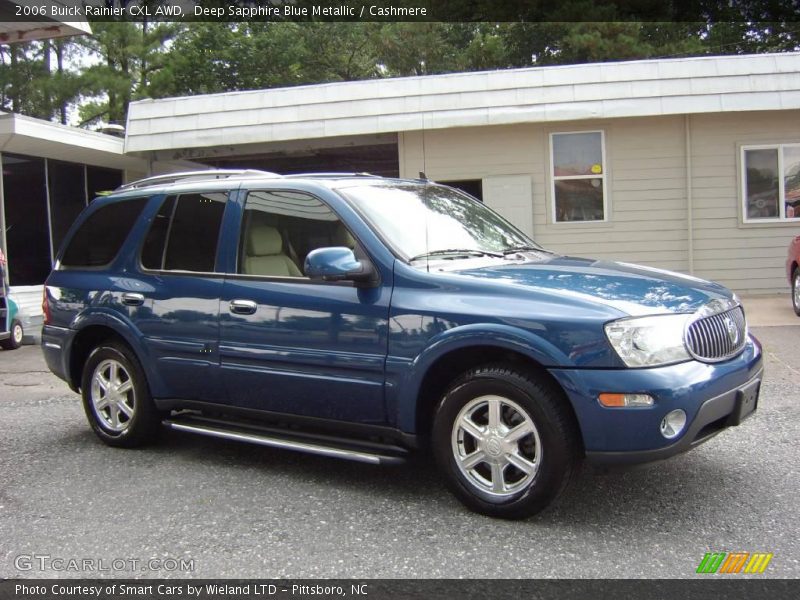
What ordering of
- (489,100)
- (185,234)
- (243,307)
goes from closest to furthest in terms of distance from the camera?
(243,307) → (185,234) → (489,100)

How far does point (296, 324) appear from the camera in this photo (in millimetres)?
4430

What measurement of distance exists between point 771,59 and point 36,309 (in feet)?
42.0

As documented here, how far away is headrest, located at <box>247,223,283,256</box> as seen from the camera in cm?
475

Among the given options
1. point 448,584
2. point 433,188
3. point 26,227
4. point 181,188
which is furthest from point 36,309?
point 448,584

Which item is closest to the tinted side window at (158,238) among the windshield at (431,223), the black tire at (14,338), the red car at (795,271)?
the windshield at (431,223)

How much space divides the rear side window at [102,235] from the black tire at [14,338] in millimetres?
6086

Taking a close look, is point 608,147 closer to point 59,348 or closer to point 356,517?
point 59,348

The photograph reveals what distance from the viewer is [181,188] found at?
5359mm

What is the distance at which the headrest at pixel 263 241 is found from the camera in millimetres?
4746

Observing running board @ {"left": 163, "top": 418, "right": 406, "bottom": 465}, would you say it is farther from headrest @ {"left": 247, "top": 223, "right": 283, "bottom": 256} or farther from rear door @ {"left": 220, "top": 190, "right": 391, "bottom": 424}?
headrest @ {"left": 247, "top": 223, "right": 283, "bottom": 256}

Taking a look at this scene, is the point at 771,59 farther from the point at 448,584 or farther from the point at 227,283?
the point at 448,584

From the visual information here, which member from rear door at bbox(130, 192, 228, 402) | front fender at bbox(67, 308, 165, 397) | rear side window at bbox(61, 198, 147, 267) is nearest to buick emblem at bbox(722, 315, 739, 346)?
rear door at bbox(130, 192, 228, 402)

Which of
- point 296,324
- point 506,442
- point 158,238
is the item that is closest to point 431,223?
point 296,324
